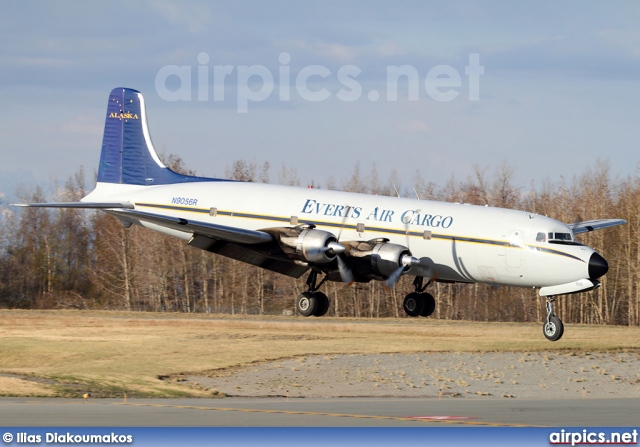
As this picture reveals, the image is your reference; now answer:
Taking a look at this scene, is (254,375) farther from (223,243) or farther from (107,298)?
(107,298)

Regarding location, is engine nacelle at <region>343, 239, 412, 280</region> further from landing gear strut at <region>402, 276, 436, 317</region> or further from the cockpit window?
the cockpit window

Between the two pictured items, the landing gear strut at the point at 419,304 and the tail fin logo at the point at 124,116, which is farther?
the tail fin logo at the point at 124,116

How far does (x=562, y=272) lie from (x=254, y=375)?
20207mm

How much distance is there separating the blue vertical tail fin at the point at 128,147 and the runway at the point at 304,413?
1052 centimetres

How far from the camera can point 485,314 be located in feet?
234

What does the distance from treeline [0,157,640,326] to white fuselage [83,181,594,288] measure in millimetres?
30204

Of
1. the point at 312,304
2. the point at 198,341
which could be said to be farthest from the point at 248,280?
the point at 312,304

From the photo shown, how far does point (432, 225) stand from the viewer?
32.5 meters

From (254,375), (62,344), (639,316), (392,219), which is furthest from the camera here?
(639,316)

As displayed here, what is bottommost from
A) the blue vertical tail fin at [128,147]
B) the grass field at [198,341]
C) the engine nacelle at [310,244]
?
the grass field at [198,341]

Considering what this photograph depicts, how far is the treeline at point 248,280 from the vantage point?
70062 millimetres

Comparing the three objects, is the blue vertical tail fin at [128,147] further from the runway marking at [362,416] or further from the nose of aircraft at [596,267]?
the nose of aircraft at [596,267]

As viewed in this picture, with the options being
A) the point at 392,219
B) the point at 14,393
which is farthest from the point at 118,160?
the point at 392,219

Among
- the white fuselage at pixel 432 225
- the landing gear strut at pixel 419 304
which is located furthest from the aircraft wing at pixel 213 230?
the landing gear strut at pixel 419 304
